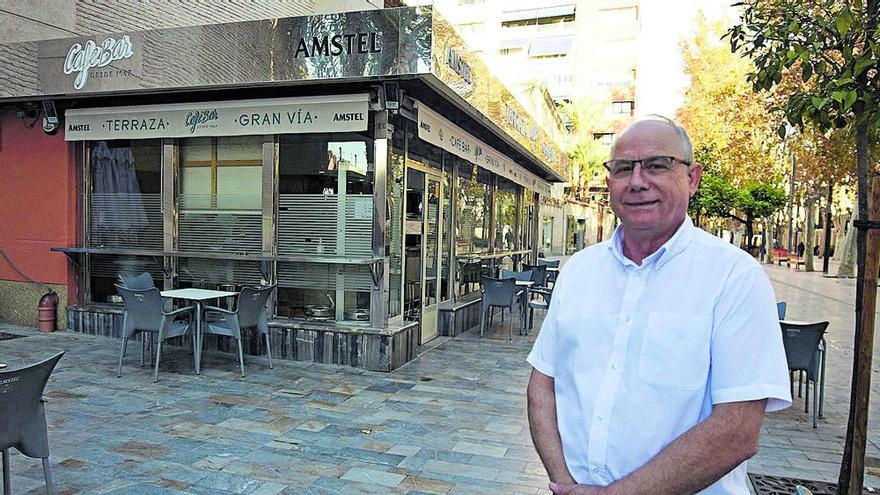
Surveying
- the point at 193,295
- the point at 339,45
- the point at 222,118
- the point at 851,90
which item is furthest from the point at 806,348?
the point at 222,118

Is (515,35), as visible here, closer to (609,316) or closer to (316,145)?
(316,145)

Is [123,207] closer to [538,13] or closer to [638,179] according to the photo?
[638,179]

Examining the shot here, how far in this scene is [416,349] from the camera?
7973 millimetres

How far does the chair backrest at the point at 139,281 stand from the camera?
763 centimetres

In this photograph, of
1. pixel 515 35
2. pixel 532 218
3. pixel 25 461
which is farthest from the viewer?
pixel 515 35

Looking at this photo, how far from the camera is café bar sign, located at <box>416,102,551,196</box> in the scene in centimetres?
757

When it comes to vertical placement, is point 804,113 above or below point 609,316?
above

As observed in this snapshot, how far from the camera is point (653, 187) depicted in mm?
1727

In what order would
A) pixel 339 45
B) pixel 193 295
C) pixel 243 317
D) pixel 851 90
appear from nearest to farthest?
pixel 851 90 → pixel 339 45 → pixel 243 317 → pixel 193 295

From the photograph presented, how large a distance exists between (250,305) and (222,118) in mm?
2420

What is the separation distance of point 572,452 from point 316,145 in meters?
6.39

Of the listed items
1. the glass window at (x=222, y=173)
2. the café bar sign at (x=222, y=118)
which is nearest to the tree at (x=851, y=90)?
the café bar sign at (x=222, y=118)

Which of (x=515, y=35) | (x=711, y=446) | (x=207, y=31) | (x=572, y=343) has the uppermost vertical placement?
(x=515, y=35)

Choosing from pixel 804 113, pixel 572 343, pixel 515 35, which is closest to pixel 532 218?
pixel 804 113
